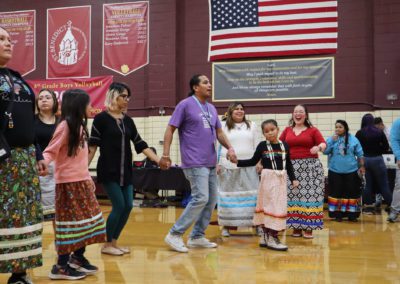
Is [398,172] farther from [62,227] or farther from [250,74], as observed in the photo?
[62,227]

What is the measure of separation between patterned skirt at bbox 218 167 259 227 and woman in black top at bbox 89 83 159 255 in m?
1.39

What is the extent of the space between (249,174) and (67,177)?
2.44 meters

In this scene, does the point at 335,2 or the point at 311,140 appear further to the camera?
the point at 335,2

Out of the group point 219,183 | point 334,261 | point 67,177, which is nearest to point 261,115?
point 219,183

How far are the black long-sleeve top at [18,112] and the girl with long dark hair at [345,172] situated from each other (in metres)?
4.74

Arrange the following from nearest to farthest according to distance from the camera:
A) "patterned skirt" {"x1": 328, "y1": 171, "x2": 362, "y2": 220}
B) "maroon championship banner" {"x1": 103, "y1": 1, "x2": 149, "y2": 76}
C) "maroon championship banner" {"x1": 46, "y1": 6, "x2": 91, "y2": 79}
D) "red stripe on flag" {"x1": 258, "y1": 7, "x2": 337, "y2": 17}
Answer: "patterned skirt" {"x1": 328, "y1": 171, "x2": 362, "y2": 220} < "red stripe on flag" {"x1": 258, "y1": 7, "x2": 337, "y2": 17} < "maroon championship banner" {"x1": 103, "y1": 1, "x2": 149, "y2": 76} < "maroon championship banner" {"x1": 46, "y1": 6, "x2": 91, "y2": 79}

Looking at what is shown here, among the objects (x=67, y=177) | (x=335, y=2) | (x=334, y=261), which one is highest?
(x=335, y=2)

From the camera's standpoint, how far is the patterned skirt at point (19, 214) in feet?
8.71

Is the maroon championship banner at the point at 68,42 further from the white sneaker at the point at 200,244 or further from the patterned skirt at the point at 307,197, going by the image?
the white sneaker at the point at 200,244

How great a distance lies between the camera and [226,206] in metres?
5.27

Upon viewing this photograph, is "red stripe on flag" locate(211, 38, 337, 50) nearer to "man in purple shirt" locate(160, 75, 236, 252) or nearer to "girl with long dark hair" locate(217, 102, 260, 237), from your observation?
"girl with long dark hair" locate(217, 102, 260, 237)

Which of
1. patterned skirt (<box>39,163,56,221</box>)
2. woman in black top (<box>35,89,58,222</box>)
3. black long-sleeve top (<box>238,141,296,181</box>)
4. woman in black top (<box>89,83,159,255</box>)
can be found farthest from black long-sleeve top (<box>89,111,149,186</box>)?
black long-sleeve top (<box>238,141,296,181</box>)

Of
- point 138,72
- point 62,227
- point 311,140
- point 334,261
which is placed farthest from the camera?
point 138,72

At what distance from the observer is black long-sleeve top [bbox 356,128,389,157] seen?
7238 millimetres
